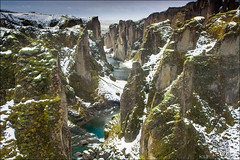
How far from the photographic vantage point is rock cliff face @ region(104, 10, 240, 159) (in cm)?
2027

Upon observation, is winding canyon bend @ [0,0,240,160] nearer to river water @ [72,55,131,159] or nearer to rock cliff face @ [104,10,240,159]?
rock cliff face @ [104,10,240,159]

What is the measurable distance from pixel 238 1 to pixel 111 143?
50.6m

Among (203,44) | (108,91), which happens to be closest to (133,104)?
(203,44)

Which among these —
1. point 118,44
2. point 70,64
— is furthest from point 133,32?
point 70,64

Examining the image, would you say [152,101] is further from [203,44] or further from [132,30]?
[132,30]

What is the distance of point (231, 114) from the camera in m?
24.0

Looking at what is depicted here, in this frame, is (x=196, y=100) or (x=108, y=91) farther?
(x=108, y=91)

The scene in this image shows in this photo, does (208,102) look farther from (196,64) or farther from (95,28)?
(95,28)

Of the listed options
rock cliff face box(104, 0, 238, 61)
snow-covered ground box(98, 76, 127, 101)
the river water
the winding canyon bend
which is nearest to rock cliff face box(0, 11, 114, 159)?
the winding canyon bend

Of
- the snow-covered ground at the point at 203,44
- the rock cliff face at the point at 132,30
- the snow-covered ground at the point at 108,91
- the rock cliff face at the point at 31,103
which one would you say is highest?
the rock cliff face at the point at 132,30

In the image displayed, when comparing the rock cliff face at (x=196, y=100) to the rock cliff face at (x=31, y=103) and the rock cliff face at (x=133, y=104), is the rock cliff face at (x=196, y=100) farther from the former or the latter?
the rock cliff face at (x=31, y=103)

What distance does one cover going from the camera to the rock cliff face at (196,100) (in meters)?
20.3

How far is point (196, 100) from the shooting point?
21.8 m

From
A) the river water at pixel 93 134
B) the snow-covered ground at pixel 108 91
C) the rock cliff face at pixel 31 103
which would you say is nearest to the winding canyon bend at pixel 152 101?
the rock cliff face at pixel 31 103
